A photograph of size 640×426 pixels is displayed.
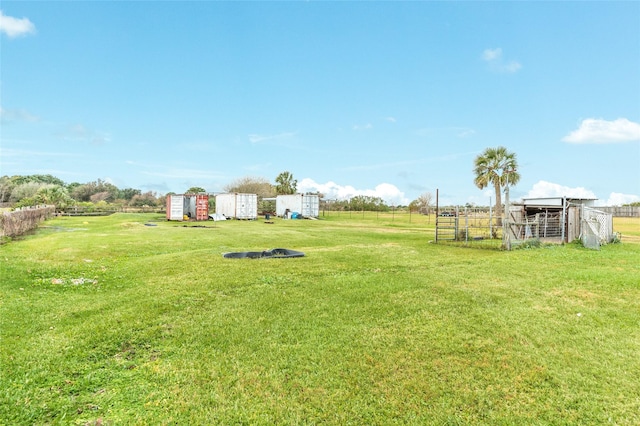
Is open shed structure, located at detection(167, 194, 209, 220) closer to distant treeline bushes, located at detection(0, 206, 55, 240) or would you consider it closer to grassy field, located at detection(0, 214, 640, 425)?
distant treeline bushes, located at detection(0, 206, 55, 240)

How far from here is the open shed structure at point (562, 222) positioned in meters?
13.3

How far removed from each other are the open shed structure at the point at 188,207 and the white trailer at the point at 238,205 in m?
2.72

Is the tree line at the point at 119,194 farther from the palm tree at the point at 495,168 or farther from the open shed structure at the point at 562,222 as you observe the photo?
the open shed structure at the point at 562,222

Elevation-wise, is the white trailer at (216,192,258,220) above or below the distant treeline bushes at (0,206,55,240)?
above

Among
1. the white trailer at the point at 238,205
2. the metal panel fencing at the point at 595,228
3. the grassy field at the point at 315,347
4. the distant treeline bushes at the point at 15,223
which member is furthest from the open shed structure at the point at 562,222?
the white trailer at the point at 238,205

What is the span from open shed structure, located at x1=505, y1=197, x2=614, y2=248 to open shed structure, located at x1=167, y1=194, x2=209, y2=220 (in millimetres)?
23226

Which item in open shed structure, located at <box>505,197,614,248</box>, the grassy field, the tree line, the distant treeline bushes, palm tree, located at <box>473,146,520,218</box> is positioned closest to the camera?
the grassy field

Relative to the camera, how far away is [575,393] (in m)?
3.23

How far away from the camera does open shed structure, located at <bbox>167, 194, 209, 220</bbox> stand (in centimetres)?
2789

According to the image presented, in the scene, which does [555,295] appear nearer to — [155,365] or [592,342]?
[592,342]

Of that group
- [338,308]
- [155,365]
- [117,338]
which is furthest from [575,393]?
[117,338]

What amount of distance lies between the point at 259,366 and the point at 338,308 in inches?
78.2

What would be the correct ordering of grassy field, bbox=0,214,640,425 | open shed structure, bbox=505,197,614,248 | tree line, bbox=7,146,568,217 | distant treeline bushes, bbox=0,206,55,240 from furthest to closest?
tree line, bbox=7,146,568,217
distant treeline bushes, bbox=0,206,55,240
open shed structure, bbox=505,197,614,248
grassy field, bbox=0,214,640,425

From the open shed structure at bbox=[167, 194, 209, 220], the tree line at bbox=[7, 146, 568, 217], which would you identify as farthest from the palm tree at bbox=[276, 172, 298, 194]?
the open shed structure at bbox=[167, 194, 209, 220]
